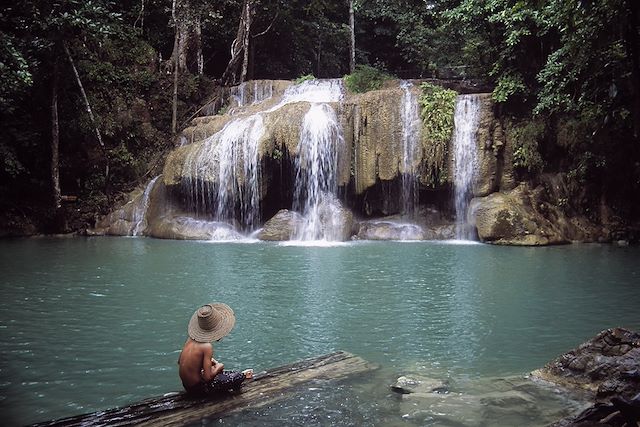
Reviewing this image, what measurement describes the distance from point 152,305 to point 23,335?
1811mm

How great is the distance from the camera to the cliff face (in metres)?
16.6

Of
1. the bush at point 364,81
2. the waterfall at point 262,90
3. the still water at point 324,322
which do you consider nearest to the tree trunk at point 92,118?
the waterfall at point 262,90

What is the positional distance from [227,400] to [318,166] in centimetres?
1308

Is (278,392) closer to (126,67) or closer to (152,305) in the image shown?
(152,305)

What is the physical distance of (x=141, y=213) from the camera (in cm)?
1788

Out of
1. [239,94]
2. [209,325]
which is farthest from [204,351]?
[239,94]

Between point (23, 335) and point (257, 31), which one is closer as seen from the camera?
point (23, 335)

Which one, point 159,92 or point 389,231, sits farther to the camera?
point 159,92

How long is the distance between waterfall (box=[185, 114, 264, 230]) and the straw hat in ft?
41.6

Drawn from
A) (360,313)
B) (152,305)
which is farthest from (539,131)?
(152,305)

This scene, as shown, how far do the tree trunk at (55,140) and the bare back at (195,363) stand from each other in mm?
14576

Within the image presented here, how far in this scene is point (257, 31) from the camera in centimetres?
2522

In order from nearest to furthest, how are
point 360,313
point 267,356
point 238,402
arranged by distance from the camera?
point 238,402, point 267,356, point 360,313

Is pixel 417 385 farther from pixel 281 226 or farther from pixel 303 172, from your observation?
pixel 303 172
